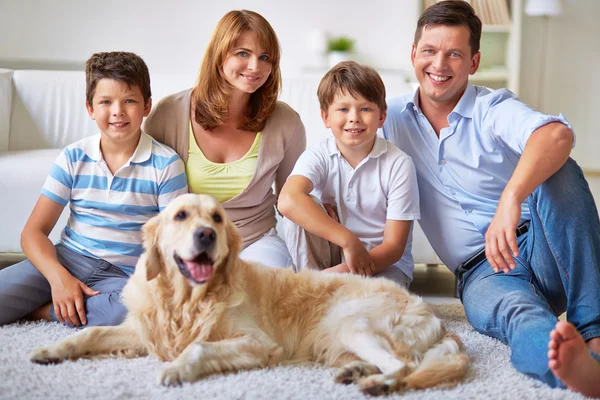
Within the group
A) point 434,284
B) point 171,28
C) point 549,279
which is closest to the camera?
point 549,279

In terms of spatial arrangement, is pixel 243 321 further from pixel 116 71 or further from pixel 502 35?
pixel 502 35

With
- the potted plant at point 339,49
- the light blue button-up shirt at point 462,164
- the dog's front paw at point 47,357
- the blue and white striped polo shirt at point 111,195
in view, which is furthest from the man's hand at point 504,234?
the potted plant at point 339,49

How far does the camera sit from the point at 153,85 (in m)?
3.90

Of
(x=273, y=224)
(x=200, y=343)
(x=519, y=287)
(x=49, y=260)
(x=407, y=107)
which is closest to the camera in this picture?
(x=200, y=343)

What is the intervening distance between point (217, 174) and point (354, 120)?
555 mm

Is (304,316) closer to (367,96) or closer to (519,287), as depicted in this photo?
(519,287)

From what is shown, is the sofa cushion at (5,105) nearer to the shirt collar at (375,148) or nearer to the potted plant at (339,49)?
the shirt collar at (375,148)

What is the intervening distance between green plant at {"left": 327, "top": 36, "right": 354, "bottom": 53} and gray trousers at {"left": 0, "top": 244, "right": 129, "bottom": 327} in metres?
4.36

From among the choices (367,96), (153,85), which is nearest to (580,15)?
(153,85)

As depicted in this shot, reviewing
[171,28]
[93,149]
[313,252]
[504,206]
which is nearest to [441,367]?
[504,206]

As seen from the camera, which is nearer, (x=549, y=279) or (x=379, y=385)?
(x=379, y=385)

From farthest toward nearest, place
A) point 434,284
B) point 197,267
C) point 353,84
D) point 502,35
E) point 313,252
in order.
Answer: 1. point 502,35
2. point 434,284
3. point 313,252
4. point 353,84
5. point 197,267

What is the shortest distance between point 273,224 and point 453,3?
1.03m

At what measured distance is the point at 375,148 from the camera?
2.30 metres
